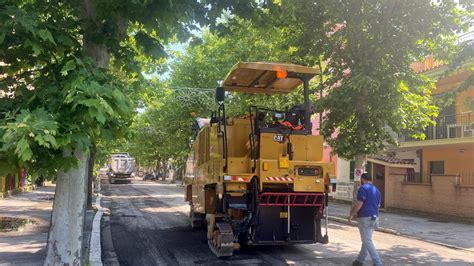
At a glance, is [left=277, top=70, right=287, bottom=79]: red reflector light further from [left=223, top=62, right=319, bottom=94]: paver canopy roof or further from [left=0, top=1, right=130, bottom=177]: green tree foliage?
[left=0, top=1, right=130, bottom=177]: green tree foliage

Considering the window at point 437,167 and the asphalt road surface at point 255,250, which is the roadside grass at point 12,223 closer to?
the asphalt road surface at point 255,250

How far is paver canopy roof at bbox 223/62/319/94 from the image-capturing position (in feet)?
32.1

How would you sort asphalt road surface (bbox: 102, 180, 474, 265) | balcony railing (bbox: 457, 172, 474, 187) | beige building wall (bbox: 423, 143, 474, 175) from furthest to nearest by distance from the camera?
beige building wall (bbox: 423, 143, 474, 175), balcony railing (bbox: 457, 172, 474, 187), asphalt road surface (bbox: 102, 180, 474, 265)


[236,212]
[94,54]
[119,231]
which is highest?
[94,54]

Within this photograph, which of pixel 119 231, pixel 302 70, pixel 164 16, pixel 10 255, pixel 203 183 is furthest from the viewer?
pixel 119 231

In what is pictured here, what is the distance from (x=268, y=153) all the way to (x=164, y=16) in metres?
4.42

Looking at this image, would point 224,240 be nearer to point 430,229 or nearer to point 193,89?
point 430,229

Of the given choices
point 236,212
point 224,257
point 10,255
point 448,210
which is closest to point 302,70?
point 236,212

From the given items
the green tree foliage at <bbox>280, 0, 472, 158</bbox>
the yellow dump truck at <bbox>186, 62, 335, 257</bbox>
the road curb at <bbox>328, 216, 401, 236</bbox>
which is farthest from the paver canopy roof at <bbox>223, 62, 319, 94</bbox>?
the road curb at <bbox>328, 216, 401, 236</bbox>

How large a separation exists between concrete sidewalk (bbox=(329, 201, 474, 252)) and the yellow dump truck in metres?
5.35

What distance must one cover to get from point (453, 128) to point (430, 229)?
951 cm

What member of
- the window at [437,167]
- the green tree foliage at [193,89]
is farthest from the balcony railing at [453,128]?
the green tree foliage at [193,89]

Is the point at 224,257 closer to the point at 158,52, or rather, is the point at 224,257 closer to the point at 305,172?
the point at 305,172

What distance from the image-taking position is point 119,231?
1346 centimetres
